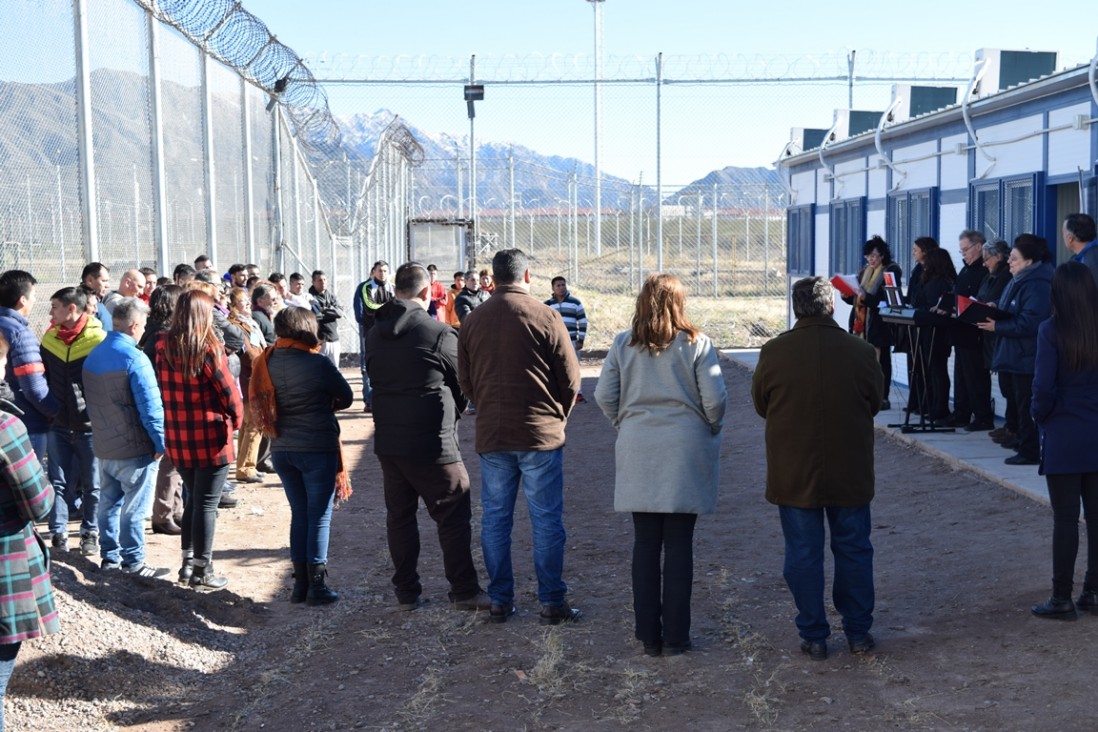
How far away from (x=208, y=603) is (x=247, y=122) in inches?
354

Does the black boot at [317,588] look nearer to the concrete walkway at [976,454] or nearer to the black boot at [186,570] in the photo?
the black boot at [186,570]

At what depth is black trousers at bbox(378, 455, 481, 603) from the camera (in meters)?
6.30

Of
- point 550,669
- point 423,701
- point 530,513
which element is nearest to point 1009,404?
point 530,513

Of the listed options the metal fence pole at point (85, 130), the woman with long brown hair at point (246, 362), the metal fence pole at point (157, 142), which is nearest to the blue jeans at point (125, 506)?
the woman with long brown hair at point (246, 362)

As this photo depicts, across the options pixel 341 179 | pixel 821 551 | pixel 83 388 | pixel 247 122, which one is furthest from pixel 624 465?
pixel 341 179

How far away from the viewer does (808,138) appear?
17922 millimetres

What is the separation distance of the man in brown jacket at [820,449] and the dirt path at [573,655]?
29cm

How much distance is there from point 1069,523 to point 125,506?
4785mm

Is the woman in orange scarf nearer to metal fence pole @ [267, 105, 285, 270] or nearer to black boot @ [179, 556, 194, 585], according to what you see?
black boot @ [179, 556, 194, 585]

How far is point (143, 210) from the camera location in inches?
395

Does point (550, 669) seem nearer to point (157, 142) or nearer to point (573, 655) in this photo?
point (573, 655)

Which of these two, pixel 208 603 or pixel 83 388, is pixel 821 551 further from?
pixel 83 388

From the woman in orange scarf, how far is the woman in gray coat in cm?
168

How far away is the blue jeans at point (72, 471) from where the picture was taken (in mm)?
7598
